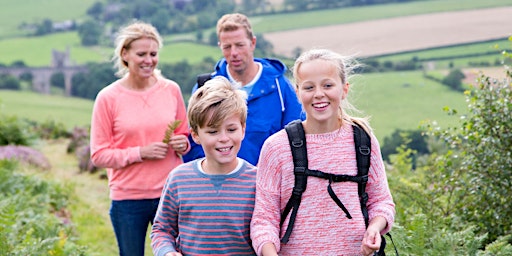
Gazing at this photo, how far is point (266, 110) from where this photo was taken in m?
4.88

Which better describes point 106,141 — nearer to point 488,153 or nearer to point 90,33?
point 488,153

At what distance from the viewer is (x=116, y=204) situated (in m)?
5.34

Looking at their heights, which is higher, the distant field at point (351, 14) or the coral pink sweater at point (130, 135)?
the distant field at point (351, 14)

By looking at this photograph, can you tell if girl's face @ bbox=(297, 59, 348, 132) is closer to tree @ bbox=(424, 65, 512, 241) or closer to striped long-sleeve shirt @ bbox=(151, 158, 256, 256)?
striped long-sleeve shirt @ bbox=(151, 158, 256, 256)

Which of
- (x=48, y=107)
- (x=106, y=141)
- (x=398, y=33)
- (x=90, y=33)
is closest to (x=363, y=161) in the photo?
(x=106, y=141)

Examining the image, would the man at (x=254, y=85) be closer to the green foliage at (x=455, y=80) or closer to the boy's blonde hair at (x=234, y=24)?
the boy's blonde hair at (x=234, y=24)

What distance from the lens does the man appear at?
4840 mm

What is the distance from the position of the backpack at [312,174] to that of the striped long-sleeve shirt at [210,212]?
24cm

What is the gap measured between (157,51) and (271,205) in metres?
2.37

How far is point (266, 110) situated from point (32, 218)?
467 centimetres

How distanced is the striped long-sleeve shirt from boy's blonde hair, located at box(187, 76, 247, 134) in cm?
28

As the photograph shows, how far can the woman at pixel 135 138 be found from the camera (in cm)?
526

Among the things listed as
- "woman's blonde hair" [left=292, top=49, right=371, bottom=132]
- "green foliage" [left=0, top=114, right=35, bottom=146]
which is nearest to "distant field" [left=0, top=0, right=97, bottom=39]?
"green foliage" [left=0, top=114, right=35, bottom=146]

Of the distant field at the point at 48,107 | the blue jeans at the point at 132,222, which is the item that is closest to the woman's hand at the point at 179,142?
the blue jeans at the point at 132,222
